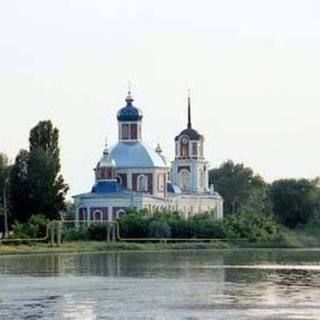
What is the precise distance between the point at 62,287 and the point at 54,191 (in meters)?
57.1

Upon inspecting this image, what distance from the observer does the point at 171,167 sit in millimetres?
123375

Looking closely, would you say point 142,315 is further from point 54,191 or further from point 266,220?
point 266,220

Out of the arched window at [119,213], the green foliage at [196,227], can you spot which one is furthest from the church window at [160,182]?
the green foliage at [196,227]

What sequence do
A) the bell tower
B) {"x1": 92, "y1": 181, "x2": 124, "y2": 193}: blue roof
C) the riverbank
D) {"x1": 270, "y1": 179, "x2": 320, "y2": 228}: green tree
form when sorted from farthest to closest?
1. {"x1": 270, "y1": 179, "x2": 320, "y2": 228}: green tree
2. the bell tower
3. {"x1": 92, "y1": 181, "x2": 124, "y2": 193}: blue roof
4. the riverbank

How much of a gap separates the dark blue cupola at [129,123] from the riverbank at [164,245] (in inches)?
640

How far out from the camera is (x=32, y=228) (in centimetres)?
8738

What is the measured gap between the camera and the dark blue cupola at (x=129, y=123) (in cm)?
11644

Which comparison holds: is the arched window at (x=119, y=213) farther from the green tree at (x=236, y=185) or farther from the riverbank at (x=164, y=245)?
the green tree at (x=236, y=185)

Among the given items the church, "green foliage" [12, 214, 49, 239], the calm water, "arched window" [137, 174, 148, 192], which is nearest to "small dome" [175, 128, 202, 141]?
the church

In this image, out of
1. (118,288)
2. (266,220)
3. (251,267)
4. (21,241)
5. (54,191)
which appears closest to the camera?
(118,288)

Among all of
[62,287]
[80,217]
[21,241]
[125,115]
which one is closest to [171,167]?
[125,115]

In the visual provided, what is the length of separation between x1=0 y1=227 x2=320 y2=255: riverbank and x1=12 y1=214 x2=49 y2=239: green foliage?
6.00ft

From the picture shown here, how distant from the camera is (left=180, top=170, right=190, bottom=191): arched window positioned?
123 meters

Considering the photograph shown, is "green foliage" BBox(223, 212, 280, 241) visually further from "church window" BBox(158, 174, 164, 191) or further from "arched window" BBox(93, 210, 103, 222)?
"arched window" BBox(93, 210, 103, 222)
